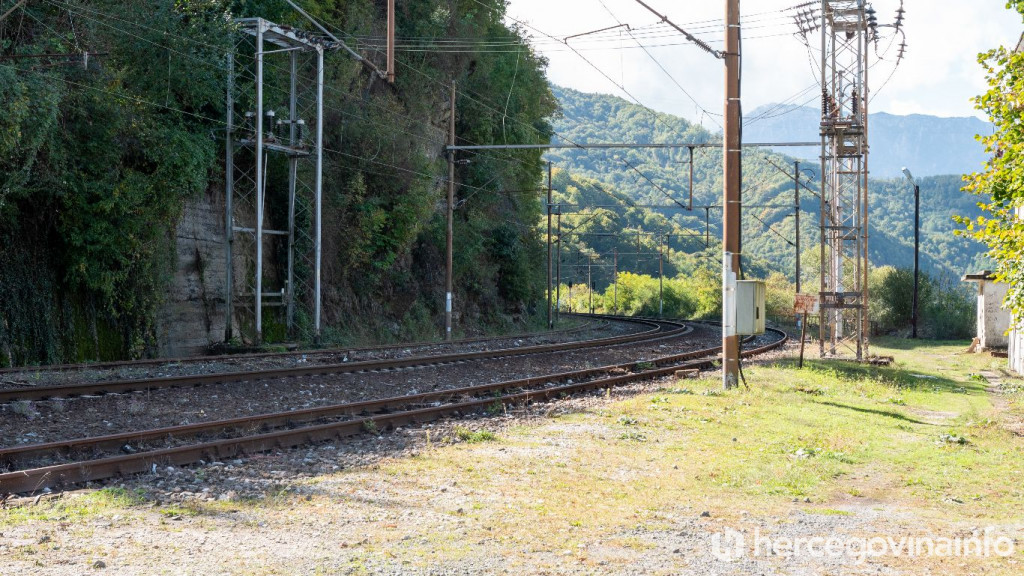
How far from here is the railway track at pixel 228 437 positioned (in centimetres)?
891

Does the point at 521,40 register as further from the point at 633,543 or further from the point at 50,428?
the point at 633,543

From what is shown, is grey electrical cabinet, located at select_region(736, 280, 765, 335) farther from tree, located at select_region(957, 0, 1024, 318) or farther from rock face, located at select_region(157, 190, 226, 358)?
rock face, located at select_region(157, 190, 226, 358)

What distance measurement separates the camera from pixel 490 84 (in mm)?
46938

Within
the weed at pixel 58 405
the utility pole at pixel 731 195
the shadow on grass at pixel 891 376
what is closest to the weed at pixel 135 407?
the weed at pixel 58 405

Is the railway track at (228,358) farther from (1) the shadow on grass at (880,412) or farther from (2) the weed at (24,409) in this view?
(1) the shadow on grass at (880,412)

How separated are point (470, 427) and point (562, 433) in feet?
4.47

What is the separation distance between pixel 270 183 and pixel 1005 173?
81.0ft

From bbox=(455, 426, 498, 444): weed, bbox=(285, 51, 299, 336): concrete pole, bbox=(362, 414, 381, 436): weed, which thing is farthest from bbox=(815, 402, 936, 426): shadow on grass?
bbox=(285, 51, 299, 336): concrete pole

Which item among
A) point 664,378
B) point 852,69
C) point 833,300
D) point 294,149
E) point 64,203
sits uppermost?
point 852,69

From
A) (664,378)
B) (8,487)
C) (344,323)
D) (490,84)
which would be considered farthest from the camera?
(490,84)

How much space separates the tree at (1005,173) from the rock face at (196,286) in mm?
19665

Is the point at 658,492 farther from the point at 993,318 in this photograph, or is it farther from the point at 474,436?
the point at 993,318

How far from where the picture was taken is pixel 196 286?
26.1m

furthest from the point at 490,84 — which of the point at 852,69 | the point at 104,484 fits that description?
the point at 104,484
